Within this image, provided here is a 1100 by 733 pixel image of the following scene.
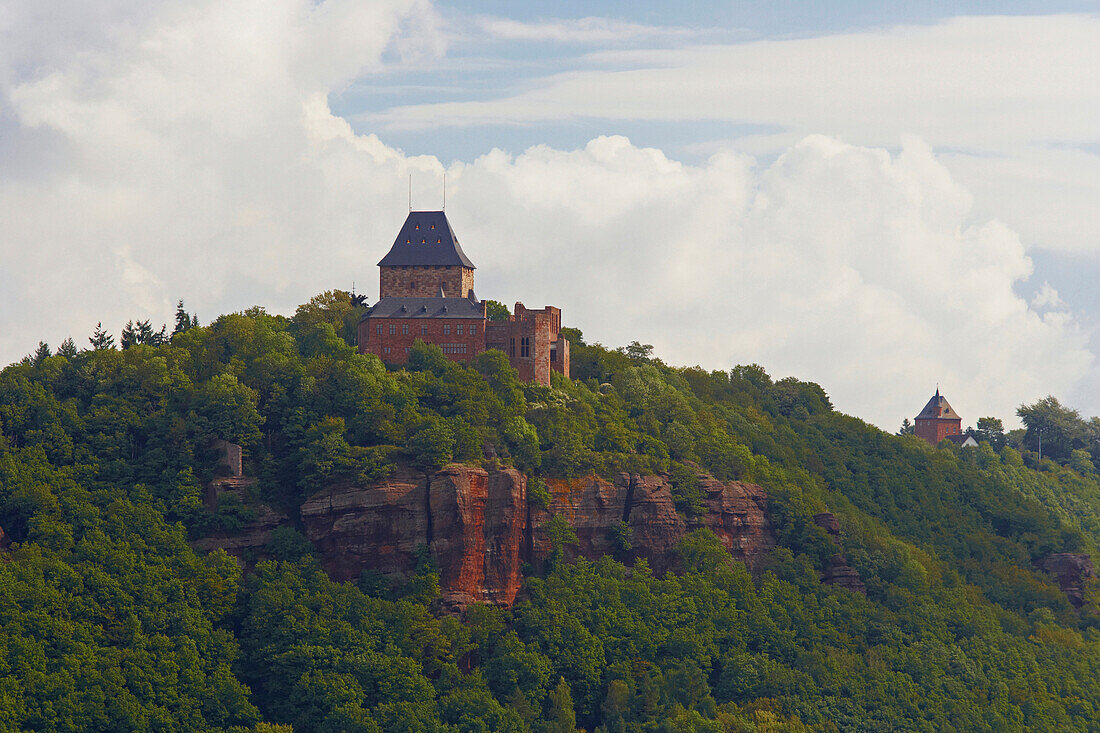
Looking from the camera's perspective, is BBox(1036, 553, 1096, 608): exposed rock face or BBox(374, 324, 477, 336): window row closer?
BBox(374, 324, 477, 336): window row

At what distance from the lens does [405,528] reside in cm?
15025

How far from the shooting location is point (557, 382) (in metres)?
167

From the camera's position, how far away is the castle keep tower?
167625mm

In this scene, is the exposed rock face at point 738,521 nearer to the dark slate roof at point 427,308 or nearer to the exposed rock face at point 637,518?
the exposed rock face at point 637,518

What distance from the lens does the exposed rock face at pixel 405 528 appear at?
14950 centimetres

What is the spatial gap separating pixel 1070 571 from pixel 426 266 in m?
70.5

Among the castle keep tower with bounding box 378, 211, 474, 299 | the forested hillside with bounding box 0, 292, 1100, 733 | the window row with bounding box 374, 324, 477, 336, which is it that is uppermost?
the castle keep tower with bounding box 378, 211, 474, 299

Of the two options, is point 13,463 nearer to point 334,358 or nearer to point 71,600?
point 71,600

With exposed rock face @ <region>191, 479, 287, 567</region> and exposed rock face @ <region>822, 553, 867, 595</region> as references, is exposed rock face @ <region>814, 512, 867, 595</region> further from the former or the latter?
exposed rock face @ <region>191, 479, 287, 567</region>

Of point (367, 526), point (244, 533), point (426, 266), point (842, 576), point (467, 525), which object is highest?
point (426, 266)

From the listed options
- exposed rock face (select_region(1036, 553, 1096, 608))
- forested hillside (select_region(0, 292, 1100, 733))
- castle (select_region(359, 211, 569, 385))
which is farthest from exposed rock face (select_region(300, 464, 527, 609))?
exposed rock face (select_region(1036, 553, 1096, 608))

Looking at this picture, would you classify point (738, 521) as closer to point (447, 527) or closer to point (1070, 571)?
point (447, 527)

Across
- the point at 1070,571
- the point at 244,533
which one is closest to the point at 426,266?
the point at 244,533

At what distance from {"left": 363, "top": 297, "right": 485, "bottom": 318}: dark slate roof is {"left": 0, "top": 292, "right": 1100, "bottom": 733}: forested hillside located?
427cm
